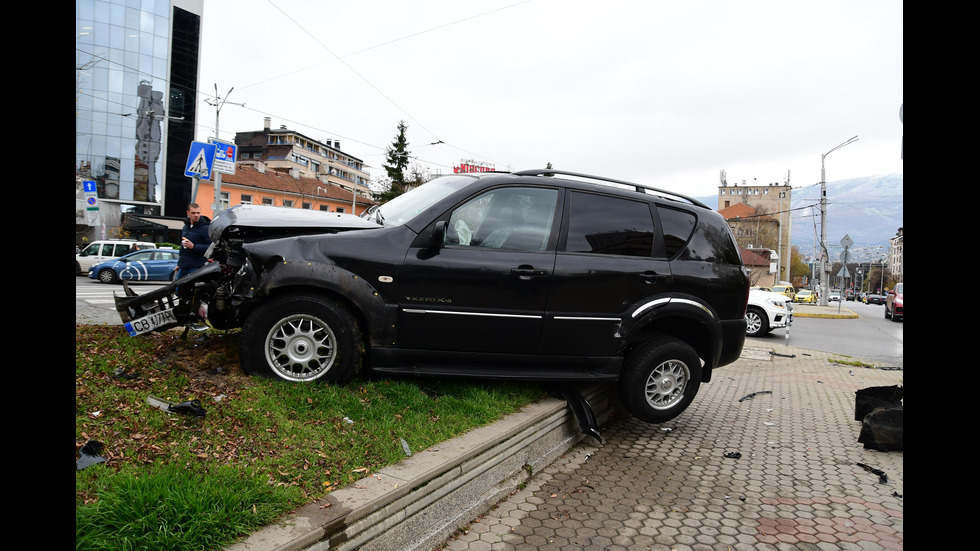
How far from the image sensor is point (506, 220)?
492 centimetres

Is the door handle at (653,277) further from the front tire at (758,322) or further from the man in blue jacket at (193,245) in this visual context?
the front tire at (758,322)

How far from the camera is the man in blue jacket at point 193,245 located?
7969mm

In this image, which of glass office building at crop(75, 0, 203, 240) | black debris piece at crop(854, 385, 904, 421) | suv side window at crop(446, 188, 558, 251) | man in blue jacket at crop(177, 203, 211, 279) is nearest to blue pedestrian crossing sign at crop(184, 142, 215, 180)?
man in blue jacket at crop(177, 203, 211, 279)

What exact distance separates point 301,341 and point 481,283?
142 centimetres

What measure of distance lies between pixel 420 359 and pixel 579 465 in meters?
1.59

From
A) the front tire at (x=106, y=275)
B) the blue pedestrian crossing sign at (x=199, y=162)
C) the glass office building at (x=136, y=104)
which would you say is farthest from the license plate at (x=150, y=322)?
the glass office building at (x=136, y=104)

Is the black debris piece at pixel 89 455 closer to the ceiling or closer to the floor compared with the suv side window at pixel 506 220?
closer to the floor

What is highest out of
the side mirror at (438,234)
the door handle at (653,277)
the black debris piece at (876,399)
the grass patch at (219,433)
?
the side mirror at (438,234)

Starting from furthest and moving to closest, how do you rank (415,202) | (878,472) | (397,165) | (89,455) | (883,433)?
(397,165) < (883,433) < (415,202) < (878,472) < (89,455)

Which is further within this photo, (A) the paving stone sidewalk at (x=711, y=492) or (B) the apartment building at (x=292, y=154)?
(B) the apartment building at (x=292, y=154)

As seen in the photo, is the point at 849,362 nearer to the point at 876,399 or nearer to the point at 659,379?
the point at 876,399

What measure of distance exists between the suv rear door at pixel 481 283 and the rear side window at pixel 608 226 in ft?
0.81

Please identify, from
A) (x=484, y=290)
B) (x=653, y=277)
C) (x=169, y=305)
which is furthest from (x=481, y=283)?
(x=169, y=305)
